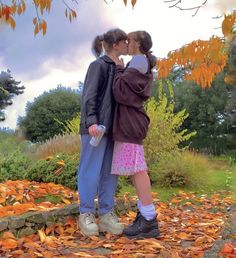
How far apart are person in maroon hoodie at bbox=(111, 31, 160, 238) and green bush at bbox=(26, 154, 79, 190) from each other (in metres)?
2.22

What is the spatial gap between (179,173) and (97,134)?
19.4 ft

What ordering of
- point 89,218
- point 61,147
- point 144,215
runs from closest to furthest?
point 144,215
point 89,218
point 61,147

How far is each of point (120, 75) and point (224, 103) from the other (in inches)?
717

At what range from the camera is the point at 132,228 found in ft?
16.5

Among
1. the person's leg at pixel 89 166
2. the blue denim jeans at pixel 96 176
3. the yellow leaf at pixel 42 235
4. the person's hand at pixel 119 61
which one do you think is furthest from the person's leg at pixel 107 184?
the person's hand at pixel 119 61

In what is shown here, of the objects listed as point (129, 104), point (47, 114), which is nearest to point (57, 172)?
point (129, 104)

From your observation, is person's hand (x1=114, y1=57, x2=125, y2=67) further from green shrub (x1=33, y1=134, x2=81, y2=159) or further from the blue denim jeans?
green shrub (x1=33, y1=134, x2=81, y2=159)

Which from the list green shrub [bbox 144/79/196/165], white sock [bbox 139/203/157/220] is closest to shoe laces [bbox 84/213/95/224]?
white sock [bbox 139/203/157/220]

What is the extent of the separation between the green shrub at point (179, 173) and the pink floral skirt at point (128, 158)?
5433 mm

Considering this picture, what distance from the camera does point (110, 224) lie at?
5.11 meters

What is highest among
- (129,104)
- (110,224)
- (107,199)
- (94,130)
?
(129,104)

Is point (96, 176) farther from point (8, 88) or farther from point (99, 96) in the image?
point (8, 88)

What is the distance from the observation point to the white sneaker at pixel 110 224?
16.8 ft

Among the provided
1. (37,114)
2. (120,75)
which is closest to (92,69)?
(120,75)
